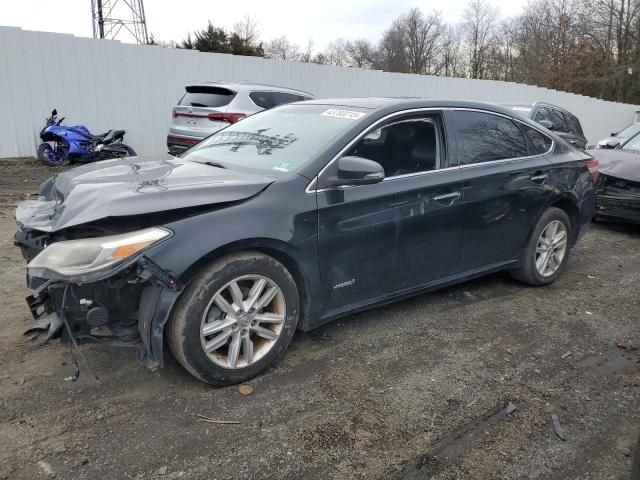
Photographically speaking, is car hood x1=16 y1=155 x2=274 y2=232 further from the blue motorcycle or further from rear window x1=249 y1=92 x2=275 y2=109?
the blue motorcycle

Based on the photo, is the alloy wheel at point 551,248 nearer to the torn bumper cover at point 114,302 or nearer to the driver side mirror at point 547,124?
the torn bumper cover at point 114,302

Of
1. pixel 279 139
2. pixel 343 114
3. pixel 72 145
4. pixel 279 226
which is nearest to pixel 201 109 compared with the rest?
pixel 72 145

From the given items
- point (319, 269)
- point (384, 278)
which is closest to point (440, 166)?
point (384, 278)

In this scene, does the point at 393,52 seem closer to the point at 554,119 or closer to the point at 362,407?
the point at 554,119

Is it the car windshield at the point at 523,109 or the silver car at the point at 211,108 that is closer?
the silver car at the point at 211,108

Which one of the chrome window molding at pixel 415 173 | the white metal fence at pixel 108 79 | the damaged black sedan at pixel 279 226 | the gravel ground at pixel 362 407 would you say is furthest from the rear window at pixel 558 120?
the gravel ground at pixel 362 407

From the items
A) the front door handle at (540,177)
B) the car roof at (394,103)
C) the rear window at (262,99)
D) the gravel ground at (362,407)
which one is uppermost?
the rear window at (262,99)

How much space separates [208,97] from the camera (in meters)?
9.66

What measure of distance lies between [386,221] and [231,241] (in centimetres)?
116

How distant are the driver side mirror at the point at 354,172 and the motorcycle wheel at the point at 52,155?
900 cm

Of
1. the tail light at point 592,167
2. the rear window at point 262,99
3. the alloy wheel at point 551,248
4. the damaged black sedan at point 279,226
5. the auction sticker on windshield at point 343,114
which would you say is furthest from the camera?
the rear window at point 262,99

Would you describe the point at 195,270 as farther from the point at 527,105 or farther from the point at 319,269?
the point at 527,105

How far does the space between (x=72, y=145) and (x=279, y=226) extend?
888cm

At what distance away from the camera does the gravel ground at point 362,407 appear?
2492mm
